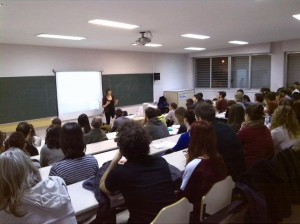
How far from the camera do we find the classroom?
1.56 metres

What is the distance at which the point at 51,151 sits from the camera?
298cm

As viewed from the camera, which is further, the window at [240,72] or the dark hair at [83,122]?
the window at [240,72]

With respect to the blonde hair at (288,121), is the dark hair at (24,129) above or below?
below

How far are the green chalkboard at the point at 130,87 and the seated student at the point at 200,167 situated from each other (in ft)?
20.2

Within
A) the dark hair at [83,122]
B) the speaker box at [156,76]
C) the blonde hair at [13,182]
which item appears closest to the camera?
the blonde hair at [13,182]

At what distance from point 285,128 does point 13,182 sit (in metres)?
2.66

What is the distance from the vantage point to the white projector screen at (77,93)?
270 inches

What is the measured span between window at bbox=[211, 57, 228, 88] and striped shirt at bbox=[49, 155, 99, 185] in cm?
836

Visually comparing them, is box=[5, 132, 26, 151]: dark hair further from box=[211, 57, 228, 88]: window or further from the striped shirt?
box=[211, 57, 228, 88]: window

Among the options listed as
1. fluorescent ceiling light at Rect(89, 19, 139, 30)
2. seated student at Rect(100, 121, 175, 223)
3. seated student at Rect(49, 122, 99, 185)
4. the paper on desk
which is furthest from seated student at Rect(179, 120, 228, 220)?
fluorescent ceiling light at Rect(89, 19, 139, 30)

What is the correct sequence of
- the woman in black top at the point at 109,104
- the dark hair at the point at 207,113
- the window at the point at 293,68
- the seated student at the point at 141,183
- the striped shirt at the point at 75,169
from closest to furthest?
the seated student at the point at 141,183
the striped shirt at the point at 75,169
the dark hair at the point at 207,113
the woman in black top at the point at 109,104
the window at the point at 293,68

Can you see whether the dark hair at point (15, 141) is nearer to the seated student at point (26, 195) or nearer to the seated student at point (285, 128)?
the seated student at point (26, 195)

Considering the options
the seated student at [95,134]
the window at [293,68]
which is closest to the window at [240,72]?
the window at [293,68]

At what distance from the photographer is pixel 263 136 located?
2.68 metres
